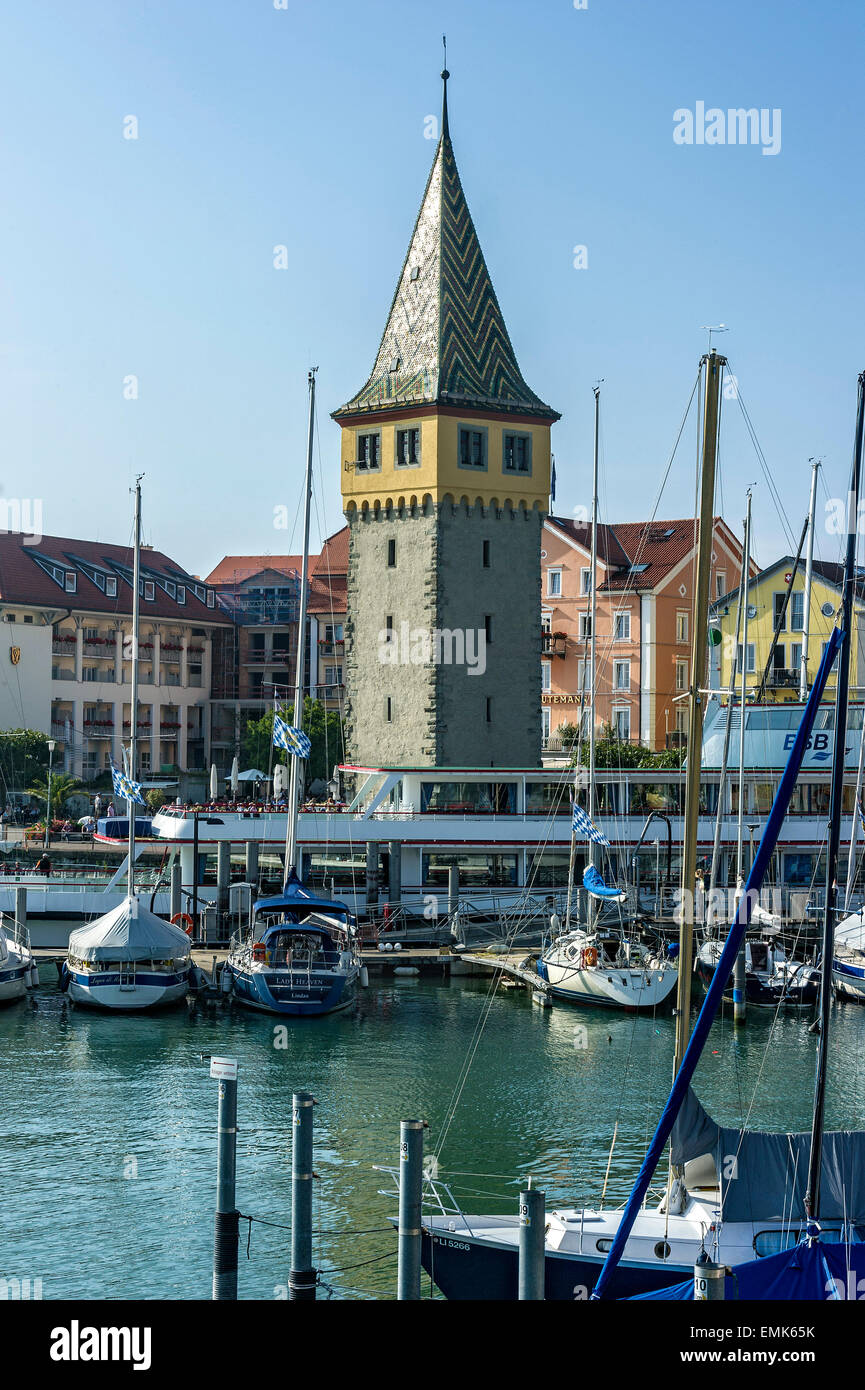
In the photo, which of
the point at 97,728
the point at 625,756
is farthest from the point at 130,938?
the point at 97,728

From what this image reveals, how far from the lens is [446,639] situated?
215ft

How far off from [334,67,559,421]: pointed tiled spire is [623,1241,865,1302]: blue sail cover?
51912 mm

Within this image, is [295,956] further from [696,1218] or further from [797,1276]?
[797,1276]

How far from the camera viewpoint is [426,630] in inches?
2576

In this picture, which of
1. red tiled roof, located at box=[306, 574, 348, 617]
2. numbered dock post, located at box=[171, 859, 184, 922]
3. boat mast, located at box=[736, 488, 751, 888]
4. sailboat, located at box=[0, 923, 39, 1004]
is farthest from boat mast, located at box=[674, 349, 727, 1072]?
red tiled roof, located at box=[306, 574, 348, 617]

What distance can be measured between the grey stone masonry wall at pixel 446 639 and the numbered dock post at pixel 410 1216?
46.6m

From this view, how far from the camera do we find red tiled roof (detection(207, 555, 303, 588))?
391 ft

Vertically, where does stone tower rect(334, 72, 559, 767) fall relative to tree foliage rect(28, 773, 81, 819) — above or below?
above

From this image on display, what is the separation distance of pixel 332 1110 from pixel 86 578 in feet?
248

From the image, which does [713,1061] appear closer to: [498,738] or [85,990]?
[85,990]

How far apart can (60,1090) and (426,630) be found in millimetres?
34543

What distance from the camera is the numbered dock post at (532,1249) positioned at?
16.2 m

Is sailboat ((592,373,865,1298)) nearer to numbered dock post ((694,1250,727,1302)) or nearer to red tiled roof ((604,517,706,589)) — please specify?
numbered dock post ((694,1250,727,1302))
